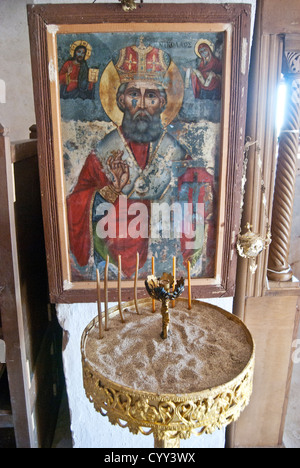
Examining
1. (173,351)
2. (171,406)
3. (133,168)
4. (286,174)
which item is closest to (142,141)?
(133,168)

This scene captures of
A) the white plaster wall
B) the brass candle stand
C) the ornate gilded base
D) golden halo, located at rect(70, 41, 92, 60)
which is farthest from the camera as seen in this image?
the white plaster wall

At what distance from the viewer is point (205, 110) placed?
5.70ft

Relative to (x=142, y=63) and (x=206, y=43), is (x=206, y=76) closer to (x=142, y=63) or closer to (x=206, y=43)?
(x=206, y=43)

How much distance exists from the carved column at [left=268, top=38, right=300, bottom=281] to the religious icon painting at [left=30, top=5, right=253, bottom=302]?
270mm

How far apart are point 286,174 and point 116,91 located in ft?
3.14

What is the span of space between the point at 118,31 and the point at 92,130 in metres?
0.43

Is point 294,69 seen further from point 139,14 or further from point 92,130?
point 92,130

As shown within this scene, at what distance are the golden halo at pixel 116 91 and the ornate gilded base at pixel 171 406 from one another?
1113 mm

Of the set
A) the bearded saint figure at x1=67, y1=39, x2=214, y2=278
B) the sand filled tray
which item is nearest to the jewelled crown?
the bearded saint figure at x1=67, y1=39, x2=214, y2=278

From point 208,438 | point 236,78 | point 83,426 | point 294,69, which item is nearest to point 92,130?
point 236,78

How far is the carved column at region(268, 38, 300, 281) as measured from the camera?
1.79 meters

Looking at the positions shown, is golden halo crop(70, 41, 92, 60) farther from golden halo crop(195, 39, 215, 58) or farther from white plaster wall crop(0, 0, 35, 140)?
white plaster wall crop(0, 0, 35, 140)

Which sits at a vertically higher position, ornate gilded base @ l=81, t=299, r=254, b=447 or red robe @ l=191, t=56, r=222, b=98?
red robe @ l=191, t=56, r=222, b=98

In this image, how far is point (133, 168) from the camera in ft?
5.90
